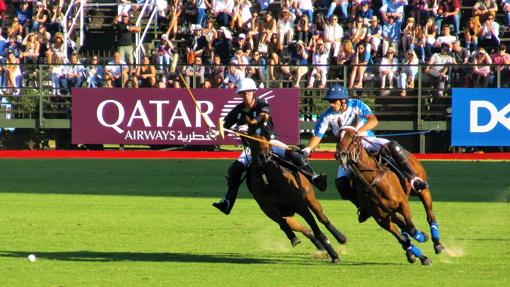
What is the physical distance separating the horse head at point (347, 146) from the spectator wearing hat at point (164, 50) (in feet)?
68.5

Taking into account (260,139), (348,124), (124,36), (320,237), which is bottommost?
(320,237)

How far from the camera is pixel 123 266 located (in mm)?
13242

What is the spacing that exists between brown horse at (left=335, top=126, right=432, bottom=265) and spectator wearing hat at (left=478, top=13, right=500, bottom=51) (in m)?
20.1

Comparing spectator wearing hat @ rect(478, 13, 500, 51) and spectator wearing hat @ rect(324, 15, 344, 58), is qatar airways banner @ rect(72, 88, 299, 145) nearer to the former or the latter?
spectator wearing hat @ rect(324, 15, 344, 58)

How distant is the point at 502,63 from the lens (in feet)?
102

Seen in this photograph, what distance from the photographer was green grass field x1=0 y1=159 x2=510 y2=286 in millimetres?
12430

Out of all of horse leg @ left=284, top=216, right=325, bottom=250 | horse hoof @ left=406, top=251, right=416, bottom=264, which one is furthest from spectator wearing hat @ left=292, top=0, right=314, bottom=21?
horse hoof @ left=406, top=251, right=416, bottom=264

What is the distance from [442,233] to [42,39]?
21932mm

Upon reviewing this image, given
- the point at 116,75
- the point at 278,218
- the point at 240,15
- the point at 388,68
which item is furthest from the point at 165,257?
the point at 240,15

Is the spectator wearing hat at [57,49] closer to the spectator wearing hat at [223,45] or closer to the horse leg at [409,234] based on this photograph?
the spectator wearing hat at [223,45]

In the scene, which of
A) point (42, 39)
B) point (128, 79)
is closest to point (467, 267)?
point (128, 79)

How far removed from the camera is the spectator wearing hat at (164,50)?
111 feet

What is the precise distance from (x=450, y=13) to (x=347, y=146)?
2154 cm

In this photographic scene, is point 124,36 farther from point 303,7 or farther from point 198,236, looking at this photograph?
point 198,236
